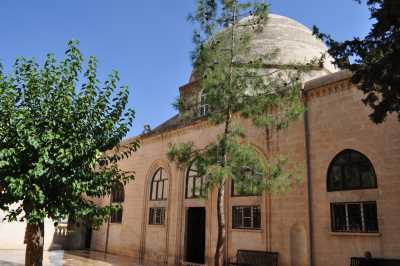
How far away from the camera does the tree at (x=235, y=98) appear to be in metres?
8.77

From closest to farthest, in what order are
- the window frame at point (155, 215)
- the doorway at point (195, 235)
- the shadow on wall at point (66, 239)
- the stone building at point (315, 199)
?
the stone building at point (315, 199) → the doorway at point (195, 235) → the window frame at point (155, 215) → the shadow on wall at point (66, 239)

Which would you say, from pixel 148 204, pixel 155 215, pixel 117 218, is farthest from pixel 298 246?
pixel 117 218

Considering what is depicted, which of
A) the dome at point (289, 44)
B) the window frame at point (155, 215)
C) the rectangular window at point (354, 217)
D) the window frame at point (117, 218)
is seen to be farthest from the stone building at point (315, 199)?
the window frame at point (117, 218)

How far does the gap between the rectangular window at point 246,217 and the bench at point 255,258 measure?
886 mm

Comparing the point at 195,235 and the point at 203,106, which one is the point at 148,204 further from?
the point at 203,106

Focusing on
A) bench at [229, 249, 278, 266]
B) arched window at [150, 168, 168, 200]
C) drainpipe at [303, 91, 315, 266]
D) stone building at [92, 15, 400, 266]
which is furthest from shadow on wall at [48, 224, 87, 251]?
drainpipe at [303, 91, 315, 266]

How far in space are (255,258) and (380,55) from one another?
26.8ft

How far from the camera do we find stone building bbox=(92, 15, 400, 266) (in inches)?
388

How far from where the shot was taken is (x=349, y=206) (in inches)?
409

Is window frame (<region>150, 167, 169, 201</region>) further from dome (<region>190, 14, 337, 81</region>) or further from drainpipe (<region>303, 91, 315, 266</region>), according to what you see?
drainpipe (<region>303, 91, 315, 266</region>)

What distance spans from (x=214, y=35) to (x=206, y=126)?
646 centimetres

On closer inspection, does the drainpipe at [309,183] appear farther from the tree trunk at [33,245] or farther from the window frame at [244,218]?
the tree trunk at [33,245]

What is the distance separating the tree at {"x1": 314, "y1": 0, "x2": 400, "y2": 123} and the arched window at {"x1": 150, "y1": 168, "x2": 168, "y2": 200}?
12333 millimetres

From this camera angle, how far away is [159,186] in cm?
1794
